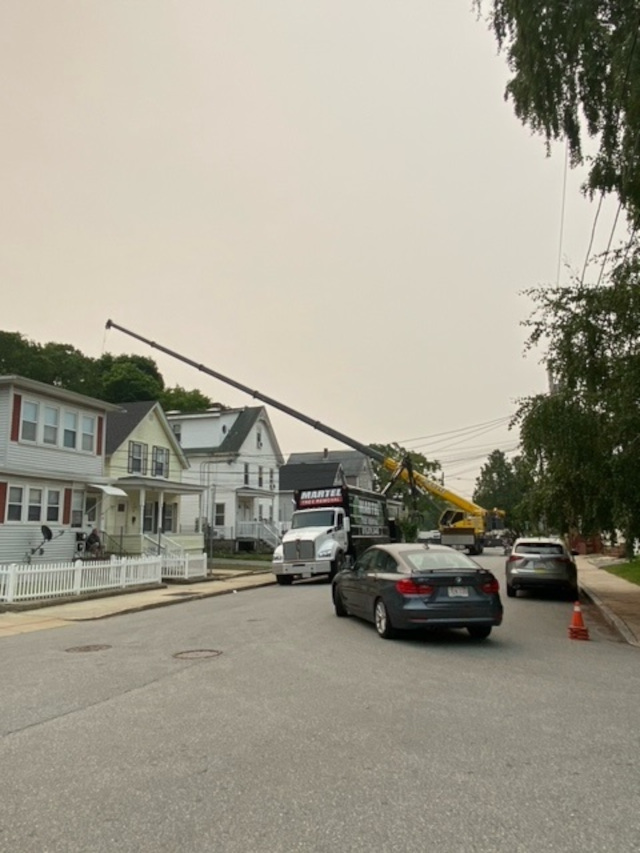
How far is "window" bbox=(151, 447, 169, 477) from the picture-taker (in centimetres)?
3547

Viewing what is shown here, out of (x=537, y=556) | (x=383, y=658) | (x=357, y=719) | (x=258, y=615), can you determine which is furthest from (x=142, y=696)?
(x=537, y=556)

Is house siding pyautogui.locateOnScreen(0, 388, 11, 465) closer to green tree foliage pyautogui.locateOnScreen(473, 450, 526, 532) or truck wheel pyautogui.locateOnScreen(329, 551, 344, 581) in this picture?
truck wheel pyautogui.locateOnScreen(329, 551, 344, 581)

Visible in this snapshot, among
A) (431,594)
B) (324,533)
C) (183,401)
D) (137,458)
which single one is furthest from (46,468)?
(183,401)

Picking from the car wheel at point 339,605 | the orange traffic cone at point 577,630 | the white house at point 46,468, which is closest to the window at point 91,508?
the white house at point 46,468

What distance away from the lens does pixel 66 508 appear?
26359mm

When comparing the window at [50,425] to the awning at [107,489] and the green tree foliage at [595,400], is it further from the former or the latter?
the green tree foliage at [595,400]

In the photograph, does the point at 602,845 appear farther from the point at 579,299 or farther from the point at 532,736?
the point at 579,299

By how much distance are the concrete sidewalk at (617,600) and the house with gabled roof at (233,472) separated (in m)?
21.4

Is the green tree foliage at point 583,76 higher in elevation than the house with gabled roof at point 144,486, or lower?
higher

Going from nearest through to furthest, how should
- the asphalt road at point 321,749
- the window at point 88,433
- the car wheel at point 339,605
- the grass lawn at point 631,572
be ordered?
the asphalt road at point 321,749 → the car wheel at point 339,605 → the grass lawn at point 631,572 → the window at point 88,433

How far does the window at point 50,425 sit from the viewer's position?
25.6 meters

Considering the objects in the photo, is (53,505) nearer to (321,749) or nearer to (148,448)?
(148,448)

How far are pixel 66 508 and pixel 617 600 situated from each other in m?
18.8

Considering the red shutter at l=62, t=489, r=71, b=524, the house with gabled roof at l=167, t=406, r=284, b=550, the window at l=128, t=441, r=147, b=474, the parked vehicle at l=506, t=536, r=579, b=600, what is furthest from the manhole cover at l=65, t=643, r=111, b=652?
the house with gabled roof at l=167, t=406, r=284, b=550
